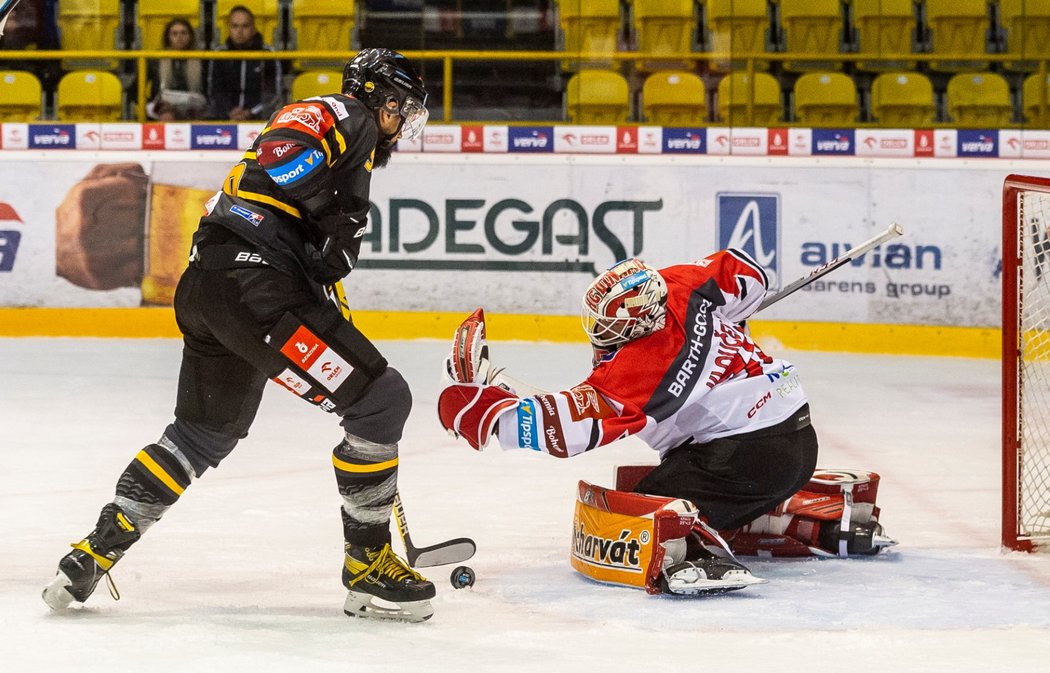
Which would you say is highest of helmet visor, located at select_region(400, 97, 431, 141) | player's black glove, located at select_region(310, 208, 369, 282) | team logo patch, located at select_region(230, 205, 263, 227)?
helmet visor, located at select_region(400, 97, 431, 141)

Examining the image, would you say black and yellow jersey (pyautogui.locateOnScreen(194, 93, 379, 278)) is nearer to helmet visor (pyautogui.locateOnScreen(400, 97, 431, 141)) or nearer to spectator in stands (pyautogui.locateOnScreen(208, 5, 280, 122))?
helmet visor (pyautogui.locateOnScreen(400, 97, 431, 141))

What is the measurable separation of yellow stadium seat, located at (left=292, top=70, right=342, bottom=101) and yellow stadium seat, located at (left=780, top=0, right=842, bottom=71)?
2622 millimetres

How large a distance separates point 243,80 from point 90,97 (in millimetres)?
883

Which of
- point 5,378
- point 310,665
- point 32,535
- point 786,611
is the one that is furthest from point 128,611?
point 5,378

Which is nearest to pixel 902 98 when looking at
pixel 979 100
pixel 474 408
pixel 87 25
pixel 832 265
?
pixel 979 100

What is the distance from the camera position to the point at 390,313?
8.56 meters

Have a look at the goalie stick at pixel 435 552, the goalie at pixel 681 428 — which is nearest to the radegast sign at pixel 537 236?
the goalie at pixel 681 428

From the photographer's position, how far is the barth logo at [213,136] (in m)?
8.66

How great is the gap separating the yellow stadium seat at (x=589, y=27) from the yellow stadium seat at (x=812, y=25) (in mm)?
978

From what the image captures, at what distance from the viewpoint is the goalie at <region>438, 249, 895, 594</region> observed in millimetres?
3314

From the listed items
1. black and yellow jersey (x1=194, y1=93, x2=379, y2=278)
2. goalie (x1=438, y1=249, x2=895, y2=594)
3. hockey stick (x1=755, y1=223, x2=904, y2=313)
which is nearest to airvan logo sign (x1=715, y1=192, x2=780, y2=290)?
hockey stick (x1=755, y1=223, x2=904, y2=313)

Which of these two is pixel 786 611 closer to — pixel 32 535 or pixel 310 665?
pixel 310 665

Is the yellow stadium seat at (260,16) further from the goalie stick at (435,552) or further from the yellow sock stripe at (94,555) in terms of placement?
the yellow sock stripe at (94,555)

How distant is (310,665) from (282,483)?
2.08m
